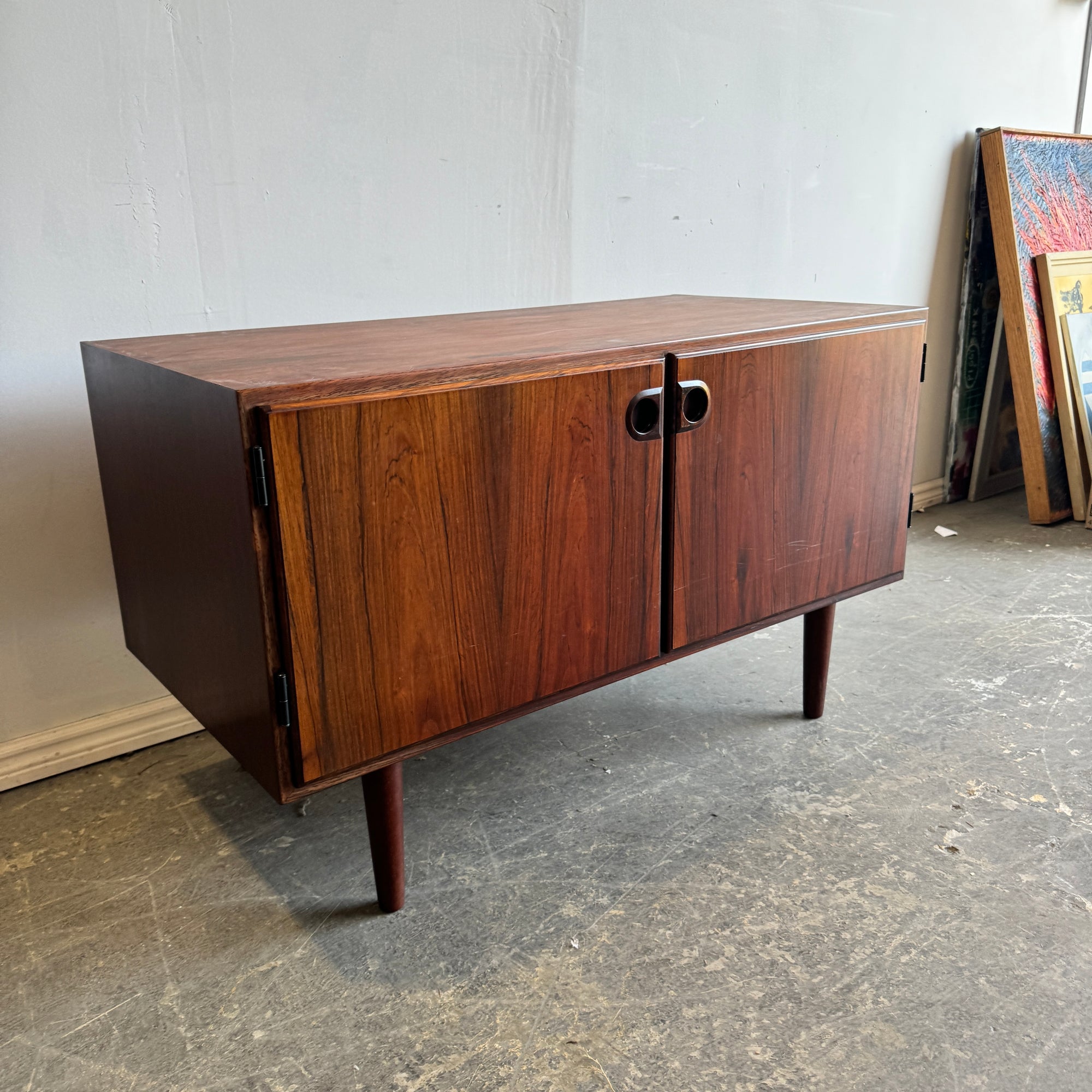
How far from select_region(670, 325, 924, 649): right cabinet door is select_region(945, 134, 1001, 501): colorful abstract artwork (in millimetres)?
1555

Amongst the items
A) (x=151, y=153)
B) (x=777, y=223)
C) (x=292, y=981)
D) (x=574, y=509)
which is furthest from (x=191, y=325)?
(x=777, y=223)

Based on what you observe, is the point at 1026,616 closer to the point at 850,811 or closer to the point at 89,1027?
the point at 850,811

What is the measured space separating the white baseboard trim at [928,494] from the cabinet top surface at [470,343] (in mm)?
1450

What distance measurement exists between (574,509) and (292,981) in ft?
2.03

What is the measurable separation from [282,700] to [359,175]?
102cm

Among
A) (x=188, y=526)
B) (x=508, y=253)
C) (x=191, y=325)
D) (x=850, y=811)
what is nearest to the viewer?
(x=188, y=526)

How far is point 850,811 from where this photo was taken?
1.43 m

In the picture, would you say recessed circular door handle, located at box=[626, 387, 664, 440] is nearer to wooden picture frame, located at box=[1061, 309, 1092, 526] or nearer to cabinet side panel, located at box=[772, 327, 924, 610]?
cabinet side panel, located at box=[772, 327, 924, 610]

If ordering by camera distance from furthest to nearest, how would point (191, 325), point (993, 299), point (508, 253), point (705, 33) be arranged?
point (993, 299), point (705, 33), point (508, 253), point (191, 325)

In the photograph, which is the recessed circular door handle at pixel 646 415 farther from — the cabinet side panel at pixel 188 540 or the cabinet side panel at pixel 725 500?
the cabinet side panel at pixel 188 540

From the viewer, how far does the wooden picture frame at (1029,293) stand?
2.70m

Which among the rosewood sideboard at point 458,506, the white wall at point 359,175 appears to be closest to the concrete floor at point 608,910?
the rosewood sideboard at point 458,506

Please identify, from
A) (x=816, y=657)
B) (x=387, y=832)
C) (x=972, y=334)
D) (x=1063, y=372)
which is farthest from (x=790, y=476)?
(x=972, y=334)

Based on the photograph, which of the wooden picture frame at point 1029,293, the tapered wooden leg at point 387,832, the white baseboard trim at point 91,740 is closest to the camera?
the tapered wooden leg at point 387,832
